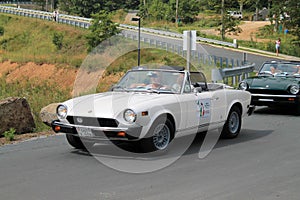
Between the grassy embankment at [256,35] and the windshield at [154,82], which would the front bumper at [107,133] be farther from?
the grassy embankment at [256,35]

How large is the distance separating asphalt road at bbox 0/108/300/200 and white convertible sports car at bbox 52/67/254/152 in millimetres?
469

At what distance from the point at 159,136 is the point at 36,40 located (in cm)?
6020

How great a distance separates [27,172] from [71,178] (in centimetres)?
80

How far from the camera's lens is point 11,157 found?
9.13 metres

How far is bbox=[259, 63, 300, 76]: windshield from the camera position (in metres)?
16.1

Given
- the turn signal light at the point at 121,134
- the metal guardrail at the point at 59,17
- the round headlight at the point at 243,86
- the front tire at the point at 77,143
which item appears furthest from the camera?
the metal guardrail at the point at 59,17

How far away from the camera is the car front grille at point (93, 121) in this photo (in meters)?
8.67

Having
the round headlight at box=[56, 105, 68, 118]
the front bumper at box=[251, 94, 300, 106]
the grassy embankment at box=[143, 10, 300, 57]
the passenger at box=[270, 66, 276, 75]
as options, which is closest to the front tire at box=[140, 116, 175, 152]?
the round headlight at box=[56, 105, 68, 118]

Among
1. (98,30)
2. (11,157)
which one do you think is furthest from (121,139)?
(98,30)

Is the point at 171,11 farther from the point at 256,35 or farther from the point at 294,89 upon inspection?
the point at 294,89

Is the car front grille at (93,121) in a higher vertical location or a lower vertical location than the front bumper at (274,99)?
higher

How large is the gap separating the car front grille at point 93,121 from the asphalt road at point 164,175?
0.62 metres

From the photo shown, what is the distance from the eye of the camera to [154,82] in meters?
10.0

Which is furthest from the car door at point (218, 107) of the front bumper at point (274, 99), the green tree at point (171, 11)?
the green tree at point (171, 11)
